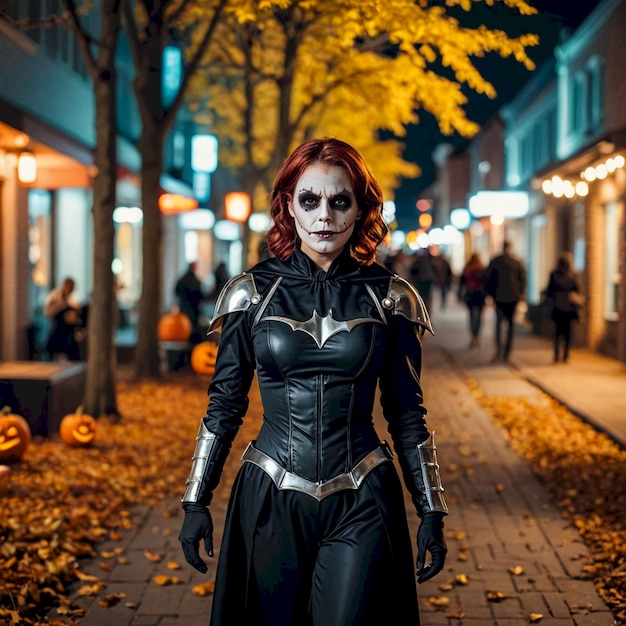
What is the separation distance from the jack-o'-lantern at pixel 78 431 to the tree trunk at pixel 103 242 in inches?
52.6

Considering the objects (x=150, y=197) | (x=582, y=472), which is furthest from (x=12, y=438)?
(x=150, y=197)

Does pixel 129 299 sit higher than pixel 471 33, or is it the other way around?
pixel 471 33

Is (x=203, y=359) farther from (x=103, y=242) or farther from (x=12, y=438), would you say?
(x=12, y=438)

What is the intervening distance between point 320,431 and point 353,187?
741 mm

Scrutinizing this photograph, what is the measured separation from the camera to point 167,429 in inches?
469

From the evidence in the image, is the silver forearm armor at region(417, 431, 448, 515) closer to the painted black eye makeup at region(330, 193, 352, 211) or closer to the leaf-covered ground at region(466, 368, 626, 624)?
the painted black eye makeup at region(330, 193, 352, 211)

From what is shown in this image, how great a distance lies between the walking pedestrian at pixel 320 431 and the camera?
330 centimetres

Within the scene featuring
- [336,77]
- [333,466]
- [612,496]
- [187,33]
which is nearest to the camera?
[333,466]

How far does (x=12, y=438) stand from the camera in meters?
9.33

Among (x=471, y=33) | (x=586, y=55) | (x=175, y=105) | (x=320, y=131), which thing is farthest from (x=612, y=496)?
(x=320, y=131)

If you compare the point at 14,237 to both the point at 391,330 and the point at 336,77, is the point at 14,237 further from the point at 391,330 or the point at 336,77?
the point at 391,330

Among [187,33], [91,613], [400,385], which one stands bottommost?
[91,613]

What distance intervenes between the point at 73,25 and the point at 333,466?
9169 mm

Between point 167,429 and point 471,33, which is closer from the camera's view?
point 167,429
